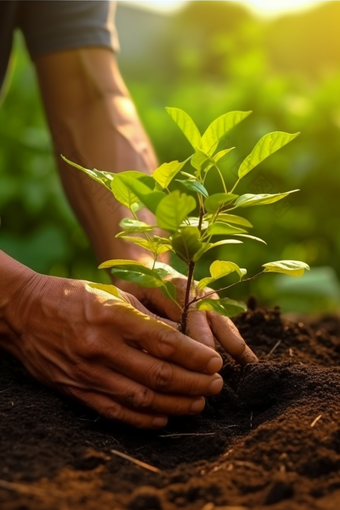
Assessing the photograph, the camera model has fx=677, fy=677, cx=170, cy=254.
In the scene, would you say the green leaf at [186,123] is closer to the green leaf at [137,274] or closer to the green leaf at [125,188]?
the green leaf at [125,188]

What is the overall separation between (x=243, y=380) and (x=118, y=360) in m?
0.37

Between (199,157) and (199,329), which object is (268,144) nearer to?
(199,157)

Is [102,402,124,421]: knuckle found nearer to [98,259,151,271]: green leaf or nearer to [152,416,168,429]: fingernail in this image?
[152,416,168,429]: fingernail

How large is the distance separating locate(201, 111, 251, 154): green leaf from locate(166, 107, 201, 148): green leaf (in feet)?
0.06

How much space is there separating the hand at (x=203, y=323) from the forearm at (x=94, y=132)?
421 millimetres

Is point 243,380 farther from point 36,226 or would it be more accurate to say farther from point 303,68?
point 303,68

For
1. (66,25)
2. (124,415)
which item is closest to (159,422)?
(124,415)

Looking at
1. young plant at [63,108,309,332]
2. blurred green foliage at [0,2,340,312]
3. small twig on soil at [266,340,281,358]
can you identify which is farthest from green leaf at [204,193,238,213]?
blurred green foliage at [0,2,340,312]

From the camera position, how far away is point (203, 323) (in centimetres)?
164

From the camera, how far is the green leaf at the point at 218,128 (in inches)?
55.8

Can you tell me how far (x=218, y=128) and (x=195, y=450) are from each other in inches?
27.4

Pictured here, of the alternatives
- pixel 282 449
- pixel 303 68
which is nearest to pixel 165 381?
pixel 282 449

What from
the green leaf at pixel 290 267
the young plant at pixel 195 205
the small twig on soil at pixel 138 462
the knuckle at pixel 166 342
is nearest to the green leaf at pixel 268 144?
the young plant at pixel 195 205

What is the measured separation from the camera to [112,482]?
1.22m
